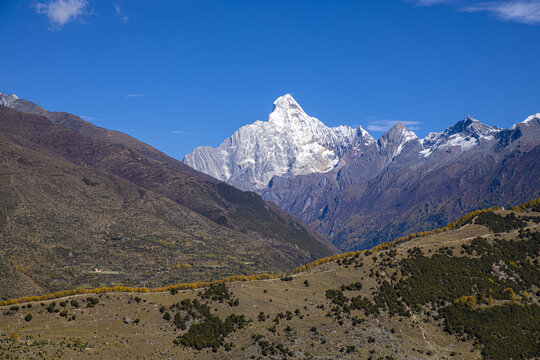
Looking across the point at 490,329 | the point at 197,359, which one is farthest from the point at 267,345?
the point at 490,329

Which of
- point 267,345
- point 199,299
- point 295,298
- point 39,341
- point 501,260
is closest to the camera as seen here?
point 39,341

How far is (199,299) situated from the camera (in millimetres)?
136625

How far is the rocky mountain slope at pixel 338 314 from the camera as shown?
11244 centimetres

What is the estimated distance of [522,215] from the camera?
650 ft

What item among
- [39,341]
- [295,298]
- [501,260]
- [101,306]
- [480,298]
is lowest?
[39,341]

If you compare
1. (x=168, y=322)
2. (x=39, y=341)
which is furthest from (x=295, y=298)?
(x=39, y=341)

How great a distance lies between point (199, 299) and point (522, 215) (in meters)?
129

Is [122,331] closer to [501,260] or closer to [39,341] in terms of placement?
[39,341]

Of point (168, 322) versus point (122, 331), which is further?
point (168, 322)

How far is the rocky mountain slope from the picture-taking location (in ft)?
369

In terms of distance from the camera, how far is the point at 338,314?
139625 mm

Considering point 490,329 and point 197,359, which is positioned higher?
point 490,329

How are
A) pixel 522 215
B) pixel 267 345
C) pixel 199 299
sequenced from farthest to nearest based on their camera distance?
pixel 522 215 → pixel 199 299 → pixel 267 345

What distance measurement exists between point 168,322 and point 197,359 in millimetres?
14821
